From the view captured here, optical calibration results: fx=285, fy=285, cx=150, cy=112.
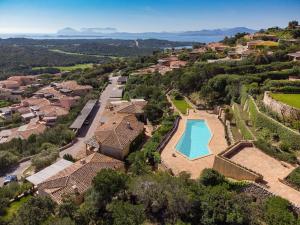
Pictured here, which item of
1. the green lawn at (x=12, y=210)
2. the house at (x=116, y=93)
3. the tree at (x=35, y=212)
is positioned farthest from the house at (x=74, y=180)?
the house at (x=116, y=93)

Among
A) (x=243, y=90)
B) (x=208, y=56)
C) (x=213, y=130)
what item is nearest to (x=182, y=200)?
(x=213, y=130)

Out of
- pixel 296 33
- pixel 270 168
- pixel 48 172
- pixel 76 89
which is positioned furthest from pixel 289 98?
pixel 76 89

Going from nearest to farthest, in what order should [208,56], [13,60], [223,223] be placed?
[223,223] → [208,56] → [13,60]

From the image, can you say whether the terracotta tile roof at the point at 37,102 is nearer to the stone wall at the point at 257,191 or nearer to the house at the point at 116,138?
the house at the point at 116,138

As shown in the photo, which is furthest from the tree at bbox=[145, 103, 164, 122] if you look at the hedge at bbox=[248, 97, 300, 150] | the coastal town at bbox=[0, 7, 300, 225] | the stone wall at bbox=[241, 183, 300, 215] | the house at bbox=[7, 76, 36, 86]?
the house at bbox=[7, 76, 36, 86]

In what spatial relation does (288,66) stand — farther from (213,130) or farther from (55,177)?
(55,177)
